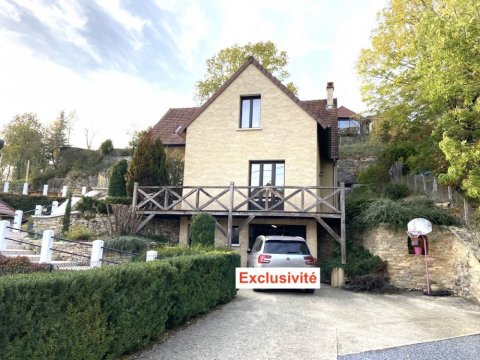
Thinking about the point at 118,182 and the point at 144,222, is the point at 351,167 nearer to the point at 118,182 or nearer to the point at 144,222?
the point at 118,182

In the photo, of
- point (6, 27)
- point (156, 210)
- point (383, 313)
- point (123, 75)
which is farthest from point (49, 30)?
point (383, 313)

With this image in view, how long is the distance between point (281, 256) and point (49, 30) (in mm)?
9658

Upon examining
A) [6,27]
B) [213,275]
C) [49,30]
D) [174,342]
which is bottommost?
[174,342]

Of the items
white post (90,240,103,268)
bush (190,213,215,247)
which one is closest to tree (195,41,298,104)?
bush (190,213,215,247)

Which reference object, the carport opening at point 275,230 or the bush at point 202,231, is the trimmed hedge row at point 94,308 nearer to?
the bush at point 202,231

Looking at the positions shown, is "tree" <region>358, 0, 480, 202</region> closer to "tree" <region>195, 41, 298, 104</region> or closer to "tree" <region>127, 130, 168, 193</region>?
"tree" <region>127, 130, 168, 193</region>

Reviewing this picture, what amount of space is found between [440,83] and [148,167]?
12.4m

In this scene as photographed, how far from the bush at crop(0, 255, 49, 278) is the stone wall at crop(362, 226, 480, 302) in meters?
10.9

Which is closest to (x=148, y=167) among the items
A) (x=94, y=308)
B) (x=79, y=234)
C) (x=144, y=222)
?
(x=144, y=222)

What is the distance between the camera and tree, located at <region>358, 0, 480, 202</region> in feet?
32.1

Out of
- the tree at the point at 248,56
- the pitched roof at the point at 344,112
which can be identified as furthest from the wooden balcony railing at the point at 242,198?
the pitched roof at the point at 344,112

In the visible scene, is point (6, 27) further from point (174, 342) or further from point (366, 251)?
point (366, 251)

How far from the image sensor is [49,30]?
11.0 meters

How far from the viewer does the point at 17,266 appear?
9516 millimetres
